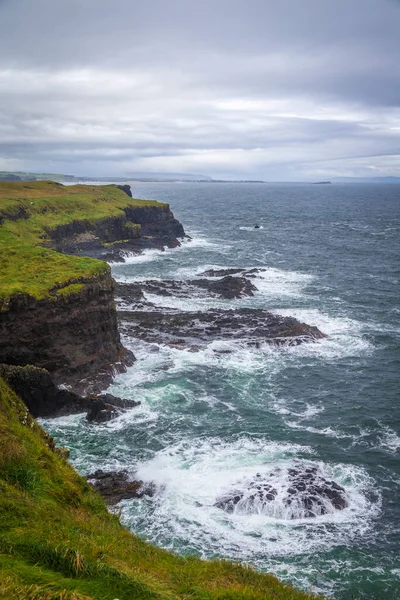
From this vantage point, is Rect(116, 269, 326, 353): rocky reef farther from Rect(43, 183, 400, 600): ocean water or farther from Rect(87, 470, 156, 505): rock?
Rect(87, 470, 156, 505): rock

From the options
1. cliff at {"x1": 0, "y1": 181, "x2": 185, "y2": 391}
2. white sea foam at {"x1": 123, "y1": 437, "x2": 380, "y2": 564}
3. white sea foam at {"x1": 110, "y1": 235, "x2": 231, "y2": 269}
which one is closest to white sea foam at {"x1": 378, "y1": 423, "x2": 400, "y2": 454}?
white sea foam at {"x1": 123, "y1": 437, "x2": 380, "y2": 564}

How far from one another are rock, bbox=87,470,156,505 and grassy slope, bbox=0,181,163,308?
16.3 meters

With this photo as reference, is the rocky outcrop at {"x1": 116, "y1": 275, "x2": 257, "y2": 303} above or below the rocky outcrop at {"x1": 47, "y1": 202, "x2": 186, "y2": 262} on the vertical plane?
below

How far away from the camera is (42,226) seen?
94250 millimetres

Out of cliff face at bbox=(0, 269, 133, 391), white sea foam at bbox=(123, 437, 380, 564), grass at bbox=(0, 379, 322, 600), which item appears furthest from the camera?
cliff face at bbox=(0, 269, 133, 391)

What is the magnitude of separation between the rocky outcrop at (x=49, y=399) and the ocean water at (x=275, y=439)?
0.91 metres

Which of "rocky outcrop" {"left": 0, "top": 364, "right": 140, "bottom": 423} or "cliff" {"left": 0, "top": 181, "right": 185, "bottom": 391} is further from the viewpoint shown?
"cliff" {"left": 0, "top": 181, "right": 185, "bottom": 391}

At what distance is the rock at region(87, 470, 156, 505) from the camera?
28062mm

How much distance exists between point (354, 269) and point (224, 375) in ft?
173

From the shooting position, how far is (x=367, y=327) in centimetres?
5819

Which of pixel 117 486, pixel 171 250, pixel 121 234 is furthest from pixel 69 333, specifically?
pixel 121 234

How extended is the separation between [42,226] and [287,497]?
77.8 m

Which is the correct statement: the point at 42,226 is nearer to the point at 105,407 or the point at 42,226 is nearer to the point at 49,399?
the point at 49,399

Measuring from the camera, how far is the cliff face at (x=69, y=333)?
128 ft
